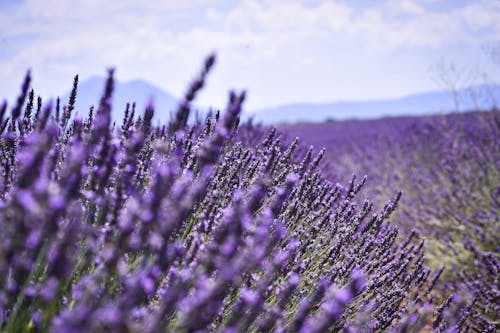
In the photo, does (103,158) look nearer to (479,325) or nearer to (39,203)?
(39,203)

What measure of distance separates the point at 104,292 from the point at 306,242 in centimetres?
130

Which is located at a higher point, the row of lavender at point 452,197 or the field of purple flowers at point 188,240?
the field of purple flowers at point 188,240

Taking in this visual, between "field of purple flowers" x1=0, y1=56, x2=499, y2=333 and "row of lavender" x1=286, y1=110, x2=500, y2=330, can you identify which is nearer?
"field of purple flowers" x1=0, y1=56, x2=499, y2=333

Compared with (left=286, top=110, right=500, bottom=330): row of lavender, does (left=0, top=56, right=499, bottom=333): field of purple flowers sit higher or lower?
higher

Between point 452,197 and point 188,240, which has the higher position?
point 188,240

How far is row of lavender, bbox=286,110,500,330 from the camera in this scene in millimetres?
3442

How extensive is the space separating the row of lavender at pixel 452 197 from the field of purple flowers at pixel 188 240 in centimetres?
5

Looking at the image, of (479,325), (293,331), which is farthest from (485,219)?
(293,331)

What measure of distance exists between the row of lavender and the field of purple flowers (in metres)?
0.05

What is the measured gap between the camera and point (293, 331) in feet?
3.70

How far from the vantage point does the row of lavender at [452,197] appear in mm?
3442

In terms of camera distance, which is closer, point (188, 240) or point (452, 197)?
point (188, 240)

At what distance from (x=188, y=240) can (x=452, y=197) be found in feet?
15.4

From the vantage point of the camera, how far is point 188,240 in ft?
5.38
